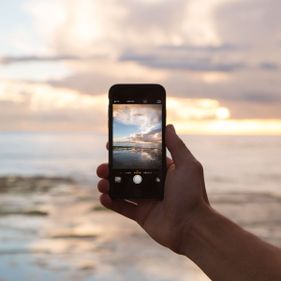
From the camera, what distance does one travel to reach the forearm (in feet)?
6.49

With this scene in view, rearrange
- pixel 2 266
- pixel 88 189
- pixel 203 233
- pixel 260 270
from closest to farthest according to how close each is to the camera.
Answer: pixel 260 270 → pixel 203 233 → pixel 2 266 → pixel 88 189

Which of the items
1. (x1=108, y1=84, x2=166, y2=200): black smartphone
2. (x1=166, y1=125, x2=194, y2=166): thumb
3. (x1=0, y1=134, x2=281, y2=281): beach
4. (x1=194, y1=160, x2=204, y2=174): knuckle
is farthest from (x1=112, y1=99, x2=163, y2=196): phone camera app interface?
(x1=0, y1=134, x2=281, y2=281): beach

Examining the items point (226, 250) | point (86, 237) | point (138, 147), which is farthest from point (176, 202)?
point (86, 237)

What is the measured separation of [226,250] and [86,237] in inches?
406

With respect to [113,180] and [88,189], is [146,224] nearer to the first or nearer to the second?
[113,180]

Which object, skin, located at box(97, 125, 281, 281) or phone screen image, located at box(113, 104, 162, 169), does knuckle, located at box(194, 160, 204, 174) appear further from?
phone screen image, located at box(113, 104, 162, 169)

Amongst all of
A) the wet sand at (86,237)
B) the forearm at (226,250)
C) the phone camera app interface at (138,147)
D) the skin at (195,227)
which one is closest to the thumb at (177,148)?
the skin at (195,227)

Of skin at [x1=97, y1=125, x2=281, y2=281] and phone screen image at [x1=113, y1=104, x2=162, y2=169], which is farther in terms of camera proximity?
phone screen image at [x1=113, y1=104, x2=162, y2=169]

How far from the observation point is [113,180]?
8.61 feet

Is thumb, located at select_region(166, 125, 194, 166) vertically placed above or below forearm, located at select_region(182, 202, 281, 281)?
above

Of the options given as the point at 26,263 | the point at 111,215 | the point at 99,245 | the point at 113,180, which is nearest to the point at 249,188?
the point at 111,215

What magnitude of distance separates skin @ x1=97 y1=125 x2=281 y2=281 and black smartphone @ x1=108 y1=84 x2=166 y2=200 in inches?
1.8

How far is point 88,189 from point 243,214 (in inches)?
287

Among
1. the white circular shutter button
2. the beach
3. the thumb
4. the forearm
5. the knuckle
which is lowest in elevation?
the beach
